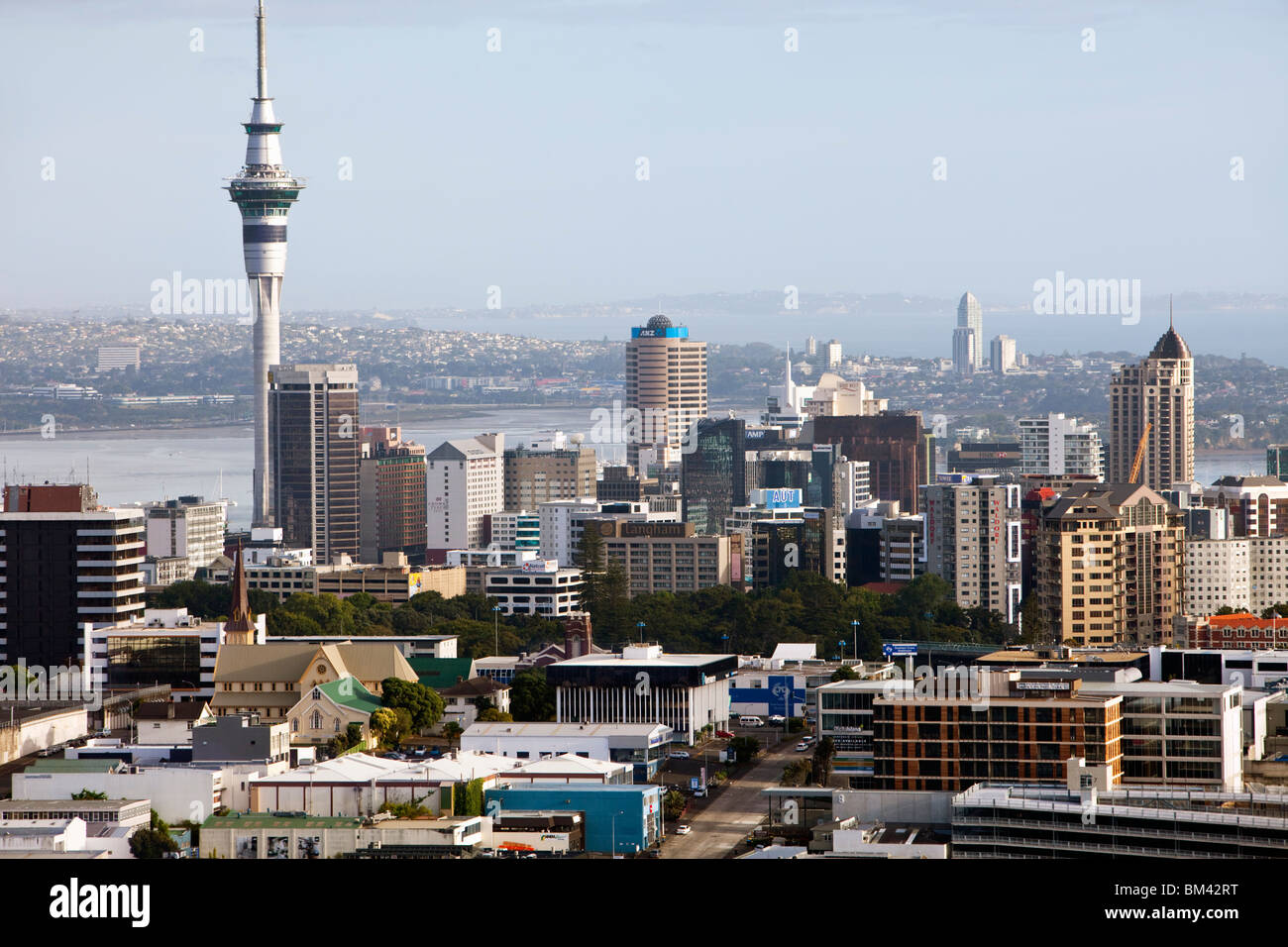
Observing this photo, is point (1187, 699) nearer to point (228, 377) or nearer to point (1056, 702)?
point (1056, 702)

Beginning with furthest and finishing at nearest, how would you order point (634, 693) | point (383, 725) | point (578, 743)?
point (634, 693) → point (383, 725) → point (578, 743)

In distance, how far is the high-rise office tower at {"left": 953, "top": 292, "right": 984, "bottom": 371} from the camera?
2677 inches

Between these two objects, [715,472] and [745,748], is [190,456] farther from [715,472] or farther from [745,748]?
[745,748]

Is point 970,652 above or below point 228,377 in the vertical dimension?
below

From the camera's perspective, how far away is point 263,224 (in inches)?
2237

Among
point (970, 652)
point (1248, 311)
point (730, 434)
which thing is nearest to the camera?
point (970, 652)

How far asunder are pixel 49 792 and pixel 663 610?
15751 millimetres

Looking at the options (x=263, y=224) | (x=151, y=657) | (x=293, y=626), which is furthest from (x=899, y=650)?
(x=263, y=224)

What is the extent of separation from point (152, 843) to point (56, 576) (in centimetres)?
1091

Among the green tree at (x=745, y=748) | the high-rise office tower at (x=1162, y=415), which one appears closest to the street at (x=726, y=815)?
the green tree at (x=745, y=748)
